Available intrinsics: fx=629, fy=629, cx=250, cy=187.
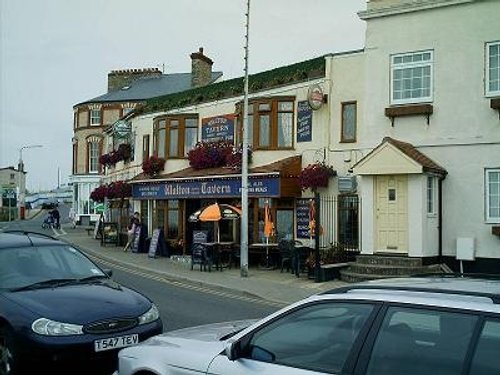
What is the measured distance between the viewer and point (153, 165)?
26.7 m

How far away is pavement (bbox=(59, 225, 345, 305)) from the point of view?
1531cm

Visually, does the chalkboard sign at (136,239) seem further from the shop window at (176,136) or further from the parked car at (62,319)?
the parked car at (62,319)

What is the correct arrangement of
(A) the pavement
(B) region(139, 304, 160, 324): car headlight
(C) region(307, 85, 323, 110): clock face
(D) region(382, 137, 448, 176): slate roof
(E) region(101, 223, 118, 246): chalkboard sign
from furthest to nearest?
(E) region(101, 223, 118, 246): chalkboard sign
(C) region(307, 85, 323, 110): clock face
(D) region(382, 137, 448, 176): slate roof
(A) the pavement
(B) region(139, 304, 160, 324): car headlight

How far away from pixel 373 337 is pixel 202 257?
1675 centimetres

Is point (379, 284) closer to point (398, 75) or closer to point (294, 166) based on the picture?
point (398, 75)

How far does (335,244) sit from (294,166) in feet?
10.3

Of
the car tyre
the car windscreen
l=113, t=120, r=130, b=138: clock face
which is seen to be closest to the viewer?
the car tyre

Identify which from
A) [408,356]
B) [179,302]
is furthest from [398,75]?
[408,356]

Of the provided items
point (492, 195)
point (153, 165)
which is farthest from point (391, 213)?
point (153, 165)

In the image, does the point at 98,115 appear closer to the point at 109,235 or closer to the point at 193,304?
the point at 109,235

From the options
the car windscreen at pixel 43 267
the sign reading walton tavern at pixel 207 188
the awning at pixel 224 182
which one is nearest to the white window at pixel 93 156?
the sign reading walton tavern at pixel 207 188

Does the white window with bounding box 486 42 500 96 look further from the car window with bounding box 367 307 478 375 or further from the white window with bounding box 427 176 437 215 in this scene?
the car window with bounding box 367 307 478 375

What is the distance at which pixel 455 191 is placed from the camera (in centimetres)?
1739

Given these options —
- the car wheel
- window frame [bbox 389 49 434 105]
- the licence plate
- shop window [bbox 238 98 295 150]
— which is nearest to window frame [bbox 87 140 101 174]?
shop window [bbox 238 98 295 150]
